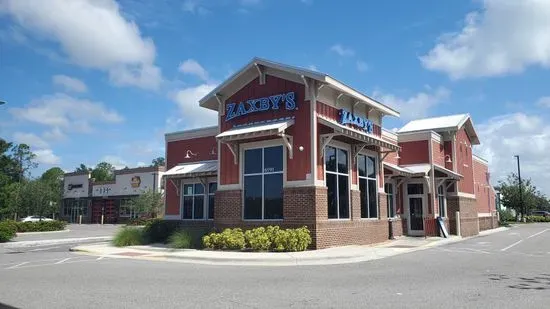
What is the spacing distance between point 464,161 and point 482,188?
8.12 metres

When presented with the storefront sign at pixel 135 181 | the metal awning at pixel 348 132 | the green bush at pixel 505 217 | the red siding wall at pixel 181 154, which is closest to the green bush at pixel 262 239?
the metal awning at pixel 348 132

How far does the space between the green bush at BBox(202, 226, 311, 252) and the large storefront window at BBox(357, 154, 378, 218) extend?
519 cm

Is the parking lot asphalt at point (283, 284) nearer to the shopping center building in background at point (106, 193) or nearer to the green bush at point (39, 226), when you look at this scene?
the green bush at point (39, 226)

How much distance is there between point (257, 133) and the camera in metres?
19.5

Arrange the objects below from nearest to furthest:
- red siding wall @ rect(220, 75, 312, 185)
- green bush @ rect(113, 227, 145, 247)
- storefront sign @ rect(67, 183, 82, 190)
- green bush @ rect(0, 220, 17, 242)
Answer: red siding wall @ rect(220, 75, 312, 185) < green bush @ rect(113, 227, 145, 247) < green bush @ rect(0, 220, 17, 242) < storefront sign @ rect(67, 183, 82, 190)

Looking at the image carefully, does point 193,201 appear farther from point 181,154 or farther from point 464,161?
point 464,161

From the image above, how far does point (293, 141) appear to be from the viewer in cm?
2000

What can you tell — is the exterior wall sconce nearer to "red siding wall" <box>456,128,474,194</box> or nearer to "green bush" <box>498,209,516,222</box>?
"red siding wall" <box>456,128,474,194</box>

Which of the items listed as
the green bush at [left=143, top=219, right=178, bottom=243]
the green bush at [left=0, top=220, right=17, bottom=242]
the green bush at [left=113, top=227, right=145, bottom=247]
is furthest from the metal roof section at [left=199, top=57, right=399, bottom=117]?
the green bush at [left=0, top=220, right=17, bottom=242]

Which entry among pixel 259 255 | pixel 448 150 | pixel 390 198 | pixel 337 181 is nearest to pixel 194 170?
pixel 337 181

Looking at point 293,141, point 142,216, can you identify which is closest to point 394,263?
point 293,141

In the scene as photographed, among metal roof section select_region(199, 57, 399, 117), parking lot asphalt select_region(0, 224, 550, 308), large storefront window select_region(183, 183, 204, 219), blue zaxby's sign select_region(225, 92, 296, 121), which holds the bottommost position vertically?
parking lot asphalt select_region(0, 224, 550, 308)

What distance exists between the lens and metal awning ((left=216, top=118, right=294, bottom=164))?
19.1m

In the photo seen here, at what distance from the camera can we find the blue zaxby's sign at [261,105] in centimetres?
2031
